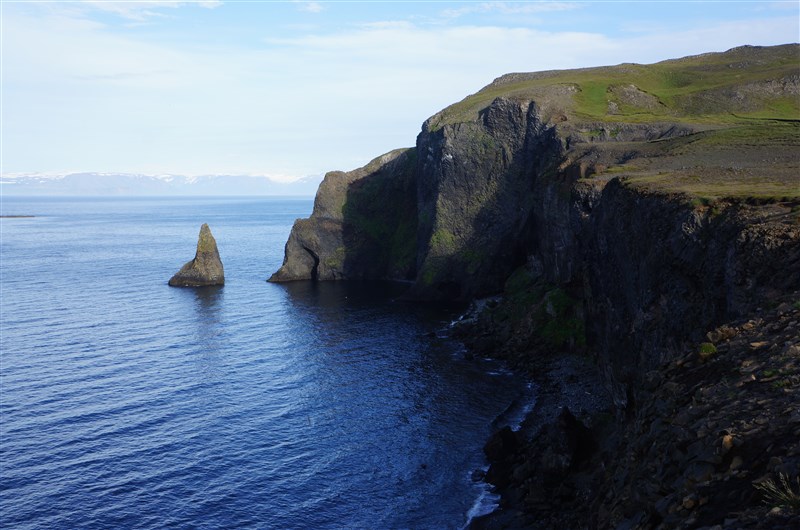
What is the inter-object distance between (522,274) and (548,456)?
47621mm

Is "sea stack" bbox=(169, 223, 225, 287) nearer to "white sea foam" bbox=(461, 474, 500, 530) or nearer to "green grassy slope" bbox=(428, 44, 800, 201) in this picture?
"green grassy slope" bbox=(428, 44, 800, 201)

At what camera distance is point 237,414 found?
56094mm

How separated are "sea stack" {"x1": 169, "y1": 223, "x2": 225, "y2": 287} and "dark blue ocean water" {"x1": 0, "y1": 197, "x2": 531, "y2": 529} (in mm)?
14302

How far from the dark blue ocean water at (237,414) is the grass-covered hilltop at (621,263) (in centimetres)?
562

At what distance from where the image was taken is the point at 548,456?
4334cm

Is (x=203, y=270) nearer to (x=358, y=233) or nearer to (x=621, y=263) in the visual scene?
(x=358, y=233)

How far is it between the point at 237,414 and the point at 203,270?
64.4 meters

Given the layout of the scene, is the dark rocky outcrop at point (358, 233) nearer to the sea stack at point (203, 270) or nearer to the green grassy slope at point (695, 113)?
the sea stack at point (203, 270)

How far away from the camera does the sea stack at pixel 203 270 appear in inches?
4560

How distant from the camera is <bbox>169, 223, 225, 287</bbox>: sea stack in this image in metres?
116

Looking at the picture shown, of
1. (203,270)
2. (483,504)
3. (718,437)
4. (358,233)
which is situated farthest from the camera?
(358,233)

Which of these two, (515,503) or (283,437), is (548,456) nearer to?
(515,503)

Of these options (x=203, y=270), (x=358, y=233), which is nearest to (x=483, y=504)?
(x=203, y=270)

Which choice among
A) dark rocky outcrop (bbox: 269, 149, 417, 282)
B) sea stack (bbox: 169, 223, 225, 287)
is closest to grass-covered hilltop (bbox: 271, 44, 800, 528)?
dark rocky outcrop (bbox: 269, 149, 417, 282)
